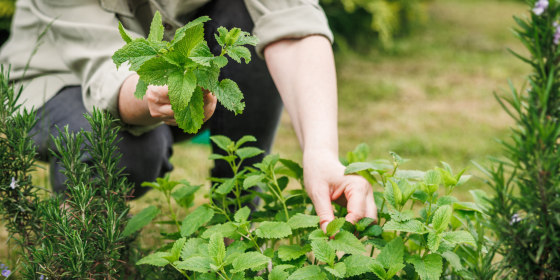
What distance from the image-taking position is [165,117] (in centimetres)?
118

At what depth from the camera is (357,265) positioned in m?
1.12

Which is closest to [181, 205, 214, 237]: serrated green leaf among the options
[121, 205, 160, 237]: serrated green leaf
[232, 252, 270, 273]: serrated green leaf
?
[121, 205, 160, 237]: serrated green leaf

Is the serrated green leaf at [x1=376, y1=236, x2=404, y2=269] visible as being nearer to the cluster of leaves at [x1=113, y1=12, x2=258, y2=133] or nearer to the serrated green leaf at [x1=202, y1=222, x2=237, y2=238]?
the serrated green leaf at [x1=202, y1=222, x2=237, y2=238]

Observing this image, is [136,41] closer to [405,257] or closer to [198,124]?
[198,124]

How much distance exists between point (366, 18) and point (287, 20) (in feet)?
15.9

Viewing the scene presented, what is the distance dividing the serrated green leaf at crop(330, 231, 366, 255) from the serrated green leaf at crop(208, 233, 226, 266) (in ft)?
0.81

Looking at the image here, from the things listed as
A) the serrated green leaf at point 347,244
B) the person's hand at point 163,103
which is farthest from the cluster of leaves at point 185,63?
the serrated green leaf at point 347,244

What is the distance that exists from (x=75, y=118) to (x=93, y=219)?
1.88 ft

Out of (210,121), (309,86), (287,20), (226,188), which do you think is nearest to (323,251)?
(226,188)

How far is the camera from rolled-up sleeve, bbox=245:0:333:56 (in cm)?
166

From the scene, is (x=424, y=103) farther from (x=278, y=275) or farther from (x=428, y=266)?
(x=278, y=275)

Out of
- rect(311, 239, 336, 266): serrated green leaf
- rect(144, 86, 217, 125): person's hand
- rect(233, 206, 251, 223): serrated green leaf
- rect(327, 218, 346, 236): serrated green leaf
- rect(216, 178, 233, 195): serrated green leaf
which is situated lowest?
rect(233, 206, 251, 223): serrated green leaf

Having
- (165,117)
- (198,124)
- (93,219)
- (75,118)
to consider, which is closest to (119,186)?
(93,219)

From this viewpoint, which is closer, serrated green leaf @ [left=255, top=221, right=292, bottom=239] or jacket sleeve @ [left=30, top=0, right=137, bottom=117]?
serrated green leaf @ [left=255, top=221, right=292, bottom=239]
